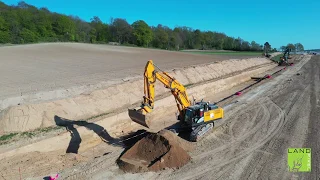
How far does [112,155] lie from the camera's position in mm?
11773

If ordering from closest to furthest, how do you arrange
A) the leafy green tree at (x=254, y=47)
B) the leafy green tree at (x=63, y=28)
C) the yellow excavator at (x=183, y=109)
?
the yellow excavator at (x=183, y=109) → the leafy green tree at (x=63, y=28) → the leafy green tree at (x=254, y=47)

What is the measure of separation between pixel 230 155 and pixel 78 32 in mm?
93863

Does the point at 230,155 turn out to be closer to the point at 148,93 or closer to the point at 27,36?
the point at 148,93

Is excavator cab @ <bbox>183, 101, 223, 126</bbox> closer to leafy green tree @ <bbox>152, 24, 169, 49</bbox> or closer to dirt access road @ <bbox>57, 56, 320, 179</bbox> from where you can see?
dirt access road @ <bbox>57, 56, 320, 179</bbox>

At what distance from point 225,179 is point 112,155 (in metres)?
4.79

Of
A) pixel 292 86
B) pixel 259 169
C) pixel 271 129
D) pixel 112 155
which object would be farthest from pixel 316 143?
pixel 292 86

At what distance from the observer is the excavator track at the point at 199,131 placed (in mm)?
13305

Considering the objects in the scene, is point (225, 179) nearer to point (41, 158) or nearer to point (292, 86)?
point (41, 158)

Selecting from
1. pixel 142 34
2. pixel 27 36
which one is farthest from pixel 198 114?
pixel 142 34

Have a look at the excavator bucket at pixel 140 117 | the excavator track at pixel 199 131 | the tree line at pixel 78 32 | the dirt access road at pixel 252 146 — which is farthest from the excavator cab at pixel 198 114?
the tree line at pixel 78 32

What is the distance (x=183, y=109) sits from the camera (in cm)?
1365

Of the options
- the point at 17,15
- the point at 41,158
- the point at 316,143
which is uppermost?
the point at 17,15

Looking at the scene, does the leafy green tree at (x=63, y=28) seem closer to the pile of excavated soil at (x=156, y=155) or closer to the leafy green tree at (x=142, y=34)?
the leafy green tree at (x=142, y=34)

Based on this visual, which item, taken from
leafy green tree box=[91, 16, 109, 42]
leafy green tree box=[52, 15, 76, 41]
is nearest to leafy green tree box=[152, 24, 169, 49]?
leafy green tree box=[91, 16, 109, 42]
